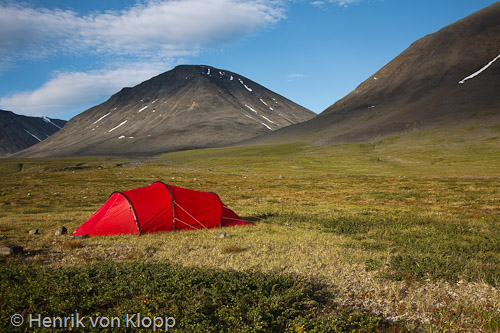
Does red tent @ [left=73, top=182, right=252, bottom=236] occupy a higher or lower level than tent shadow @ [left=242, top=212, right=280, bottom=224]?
higher

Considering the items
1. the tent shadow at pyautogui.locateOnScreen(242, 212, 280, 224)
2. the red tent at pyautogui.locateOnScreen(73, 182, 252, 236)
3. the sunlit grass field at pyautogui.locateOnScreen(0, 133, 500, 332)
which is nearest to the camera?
the sunlit grass field at pyautogui.locateOnScreen(0, 133, 500, 332)

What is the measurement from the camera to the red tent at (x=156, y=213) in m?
16.1

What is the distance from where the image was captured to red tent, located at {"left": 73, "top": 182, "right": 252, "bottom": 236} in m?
16.1

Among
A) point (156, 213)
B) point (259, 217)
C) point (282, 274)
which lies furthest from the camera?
point (259, 217)

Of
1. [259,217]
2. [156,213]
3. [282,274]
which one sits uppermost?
[156,213]

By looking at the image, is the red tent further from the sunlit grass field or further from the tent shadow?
the tent shadow

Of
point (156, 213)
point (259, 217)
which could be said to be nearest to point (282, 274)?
point (156, 213)

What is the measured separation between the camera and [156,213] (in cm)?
1658

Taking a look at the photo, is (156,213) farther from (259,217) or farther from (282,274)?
(282,274)

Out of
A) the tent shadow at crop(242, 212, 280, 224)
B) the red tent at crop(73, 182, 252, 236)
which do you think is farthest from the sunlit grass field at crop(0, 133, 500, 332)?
the red tent at crop(73, 182, 252, 236)

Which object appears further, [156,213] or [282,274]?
[156,213]

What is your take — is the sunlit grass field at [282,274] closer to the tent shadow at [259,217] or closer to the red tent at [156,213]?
the tent shadow at [259,217]

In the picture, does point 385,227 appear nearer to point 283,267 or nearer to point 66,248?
point 283,267

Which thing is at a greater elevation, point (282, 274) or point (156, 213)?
point (156, 213)
